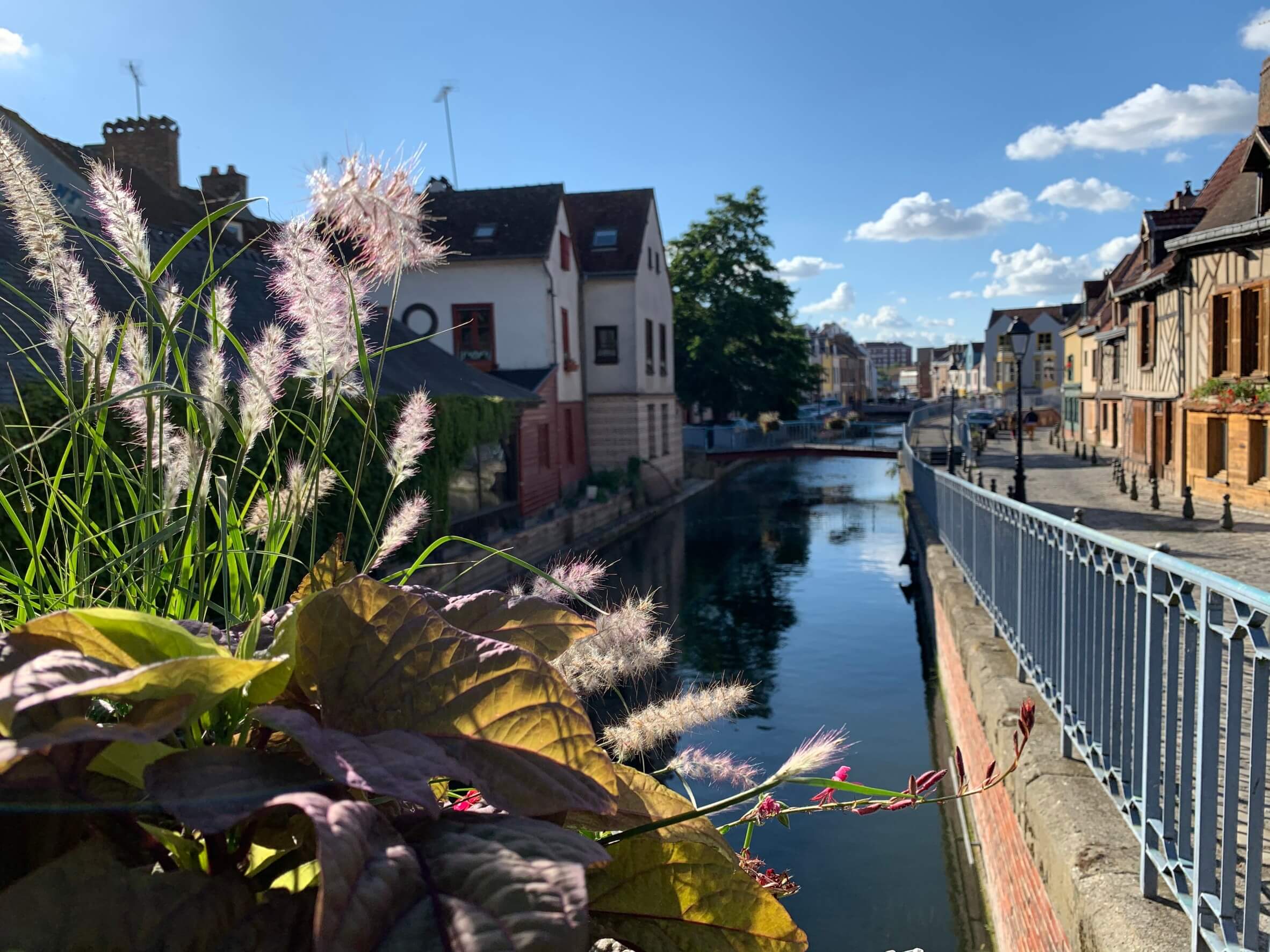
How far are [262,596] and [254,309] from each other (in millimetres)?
15128

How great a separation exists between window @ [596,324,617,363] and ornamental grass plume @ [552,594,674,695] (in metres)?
31.0

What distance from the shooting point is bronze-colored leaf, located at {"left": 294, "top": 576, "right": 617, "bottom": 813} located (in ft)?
2.92

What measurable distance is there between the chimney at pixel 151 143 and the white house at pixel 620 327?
1206 cm

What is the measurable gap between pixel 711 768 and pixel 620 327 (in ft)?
103

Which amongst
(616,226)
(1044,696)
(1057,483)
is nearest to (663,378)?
(616,226)

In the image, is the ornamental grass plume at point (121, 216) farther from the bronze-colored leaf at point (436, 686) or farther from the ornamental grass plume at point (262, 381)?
the bronze-colored leaf at point (436, 686)

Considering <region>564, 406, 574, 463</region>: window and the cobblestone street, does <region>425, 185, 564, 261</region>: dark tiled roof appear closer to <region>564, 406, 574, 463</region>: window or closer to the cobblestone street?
<region>564, 406, 574, 463</region>: window

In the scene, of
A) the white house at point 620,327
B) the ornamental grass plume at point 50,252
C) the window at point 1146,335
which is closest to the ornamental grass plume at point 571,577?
the ornamental grass plume at point 50,252

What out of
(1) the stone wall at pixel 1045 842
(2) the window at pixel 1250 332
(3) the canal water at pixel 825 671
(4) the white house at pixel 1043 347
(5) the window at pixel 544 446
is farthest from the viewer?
(4) the white house at pixel 1043 347

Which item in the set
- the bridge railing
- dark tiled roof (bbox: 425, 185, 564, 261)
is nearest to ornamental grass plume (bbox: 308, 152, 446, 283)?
the bridge railing

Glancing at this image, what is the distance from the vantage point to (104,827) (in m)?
0.85

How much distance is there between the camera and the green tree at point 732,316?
155ft

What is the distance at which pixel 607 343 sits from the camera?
1280 inches

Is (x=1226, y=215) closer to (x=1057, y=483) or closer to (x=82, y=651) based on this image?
(x=1057, y=483)
